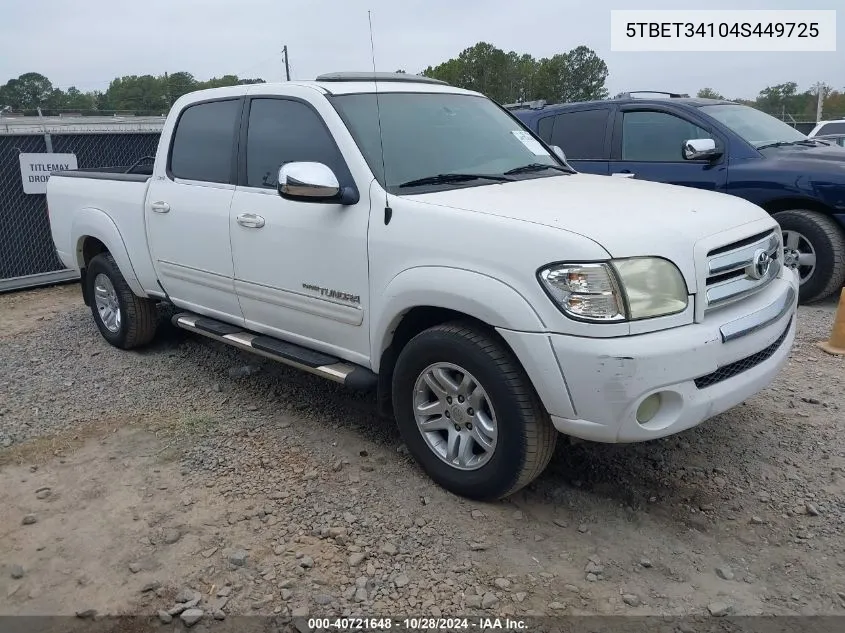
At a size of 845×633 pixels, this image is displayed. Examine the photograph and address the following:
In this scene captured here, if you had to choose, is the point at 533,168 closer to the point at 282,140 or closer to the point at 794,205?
the point at 282,140

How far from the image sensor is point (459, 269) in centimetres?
320

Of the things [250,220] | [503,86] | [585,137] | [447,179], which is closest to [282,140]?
[250,220]

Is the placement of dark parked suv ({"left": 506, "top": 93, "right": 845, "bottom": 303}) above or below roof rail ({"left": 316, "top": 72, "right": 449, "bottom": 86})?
below

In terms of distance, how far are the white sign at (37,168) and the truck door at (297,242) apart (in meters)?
5.16

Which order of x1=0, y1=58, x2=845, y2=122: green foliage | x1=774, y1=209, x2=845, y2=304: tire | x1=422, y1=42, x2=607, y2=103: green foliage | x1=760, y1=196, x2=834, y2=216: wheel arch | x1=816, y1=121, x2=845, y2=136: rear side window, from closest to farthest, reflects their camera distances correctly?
1. x1=774, y1=209, x2=845, y2=304: tire
2. x1=760, y1=196, x2=834, y2=216: wheel arch
3. x1=816, y1=121, x2=845, y2=136: rear side window
4. x1=0, y1=58, x2=845, y2=122: green foliage
5. x1=422, y1=42, x2=607, y2=103: green foliage

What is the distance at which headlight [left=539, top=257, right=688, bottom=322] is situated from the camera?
9.42 feet

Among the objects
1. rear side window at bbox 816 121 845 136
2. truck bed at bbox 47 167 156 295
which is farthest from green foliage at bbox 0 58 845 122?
truck bed at bbox 47 167 156 295

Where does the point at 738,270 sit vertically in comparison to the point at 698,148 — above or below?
below

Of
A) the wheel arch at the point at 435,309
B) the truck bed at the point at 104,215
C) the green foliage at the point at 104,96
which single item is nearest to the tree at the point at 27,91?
the green foliage at the point at 104,96

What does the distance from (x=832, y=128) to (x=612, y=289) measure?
16.5 m

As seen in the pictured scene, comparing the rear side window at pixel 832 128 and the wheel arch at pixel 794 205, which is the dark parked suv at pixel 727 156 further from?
the rear side window at pixel 832 128

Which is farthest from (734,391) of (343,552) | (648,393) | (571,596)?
(343,552)

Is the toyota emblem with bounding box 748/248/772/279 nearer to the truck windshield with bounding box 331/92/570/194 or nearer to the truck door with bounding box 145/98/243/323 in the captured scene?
the truck windshield with bounding box 331/92/570/194

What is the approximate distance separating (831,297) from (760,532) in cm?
433
